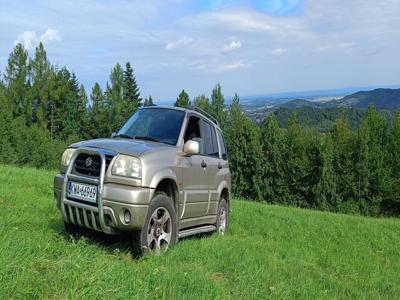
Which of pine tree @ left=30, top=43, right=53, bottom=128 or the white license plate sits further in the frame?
pine tree @ left=30, top=43, right=53, bottom=128

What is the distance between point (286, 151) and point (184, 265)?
55851mm

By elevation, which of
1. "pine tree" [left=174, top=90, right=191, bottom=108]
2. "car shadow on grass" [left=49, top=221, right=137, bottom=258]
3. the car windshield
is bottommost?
"car shadow on grass" [left=49, top=221, right=137, bottom=258]

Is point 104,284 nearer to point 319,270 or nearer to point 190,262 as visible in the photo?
point 190,262

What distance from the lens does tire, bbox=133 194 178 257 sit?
19.0ft

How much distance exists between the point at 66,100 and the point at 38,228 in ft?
223

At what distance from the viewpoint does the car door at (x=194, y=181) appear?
691 cm

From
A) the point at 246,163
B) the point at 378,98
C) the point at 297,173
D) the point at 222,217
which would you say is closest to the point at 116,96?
the point at 246,163

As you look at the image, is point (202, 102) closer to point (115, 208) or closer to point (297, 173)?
point (297, 173)

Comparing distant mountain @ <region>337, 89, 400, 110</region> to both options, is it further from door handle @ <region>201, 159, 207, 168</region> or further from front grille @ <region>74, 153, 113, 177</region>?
front grille @ <region>74, 153, 113, 177</region>

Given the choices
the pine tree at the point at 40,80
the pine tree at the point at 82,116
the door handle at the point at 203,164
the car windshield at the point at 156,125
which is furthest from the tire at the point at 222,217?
the pine tree at the point at 82,116

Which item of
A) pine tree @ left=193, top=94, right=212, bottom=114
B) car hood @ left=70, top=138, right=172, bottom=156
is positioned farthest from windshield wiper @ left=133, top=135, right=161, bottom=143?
pine tree @ left=193, top=94, right=212, bottom=114

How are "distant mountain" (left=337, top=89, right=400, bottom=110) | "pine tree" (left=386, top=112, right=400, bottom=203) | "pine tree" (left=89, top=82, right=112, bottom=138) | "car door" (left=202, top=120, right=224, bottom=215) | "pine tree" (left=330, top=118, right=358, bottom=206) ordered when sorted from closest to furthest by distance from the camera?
"car door" (left=202, top=120, right=224, bottom=215), "pine tree" (left=386, top=112, right=400, bottom=203), "pine tree" (left=330, top=118, right=358, bottom=206), "pine tree" (left=89, top=82, right=112, bottom=138), "distant mountain" (left=337, top=89, right=400, bottom=110)

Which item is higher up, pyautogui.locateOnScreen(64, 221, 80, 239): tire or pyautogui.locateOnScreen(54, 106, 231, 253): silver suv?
pyautogui.locateOnScreen(54, 106, 231, 253): silver suv

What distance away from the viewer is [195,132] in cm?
787
